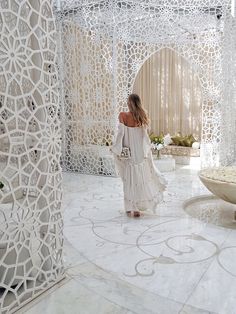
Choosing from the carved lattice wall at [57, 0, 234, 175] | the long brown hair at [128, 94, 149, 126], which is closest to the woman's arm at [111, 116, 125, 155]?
the long brown hair at [128, 94, 149, 126]

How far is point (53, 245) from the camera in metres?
2.66

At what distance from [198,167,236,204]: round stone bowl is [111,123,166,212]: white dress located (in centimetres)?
55

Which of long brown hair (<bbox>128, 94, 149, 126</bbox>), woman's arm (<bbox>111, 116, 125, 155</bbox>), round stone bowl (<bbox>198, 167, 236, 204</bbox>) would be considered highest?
long brown hair (<bbox>128, 94, 149, 126</bbox>)

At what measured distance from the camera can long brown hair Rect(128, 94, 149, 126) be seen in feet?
13.1

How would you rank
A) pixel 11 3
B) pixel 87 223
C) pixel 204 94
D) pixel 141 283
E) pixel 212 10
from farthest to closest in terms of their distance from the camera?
pixel 204 94 → pixel 212 10 → pixel 87 223 → pixel 141 283 → pixel 11 3

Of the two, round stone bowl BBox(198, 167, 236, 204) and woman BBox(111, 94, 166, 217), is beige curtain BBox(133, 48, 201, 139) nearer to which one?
round stone bowl BBox(198, 167, 236, 204)

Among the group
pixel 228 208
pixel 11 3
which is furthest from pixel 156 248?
pixel 11 3

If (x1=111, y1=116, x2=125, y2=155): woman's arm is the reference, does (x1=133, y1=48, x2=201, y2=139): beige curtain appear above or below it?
above

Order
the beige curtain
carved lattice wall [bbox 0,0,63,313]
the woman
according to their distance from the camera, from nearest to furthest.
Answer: carved lattice wall [bbox 0,0,63,313] < the woman < the beige curtain

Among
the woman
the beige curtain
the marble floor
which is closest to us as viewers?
the marble floor

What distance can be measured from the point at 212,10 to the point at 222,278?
205 inches

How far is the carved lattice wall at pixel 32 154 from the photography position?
2229 millimetres

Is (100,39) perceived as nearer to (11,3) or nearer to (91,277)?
(11,3)

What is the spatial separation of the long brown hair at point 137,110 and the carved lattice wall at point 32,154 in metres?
1.58
